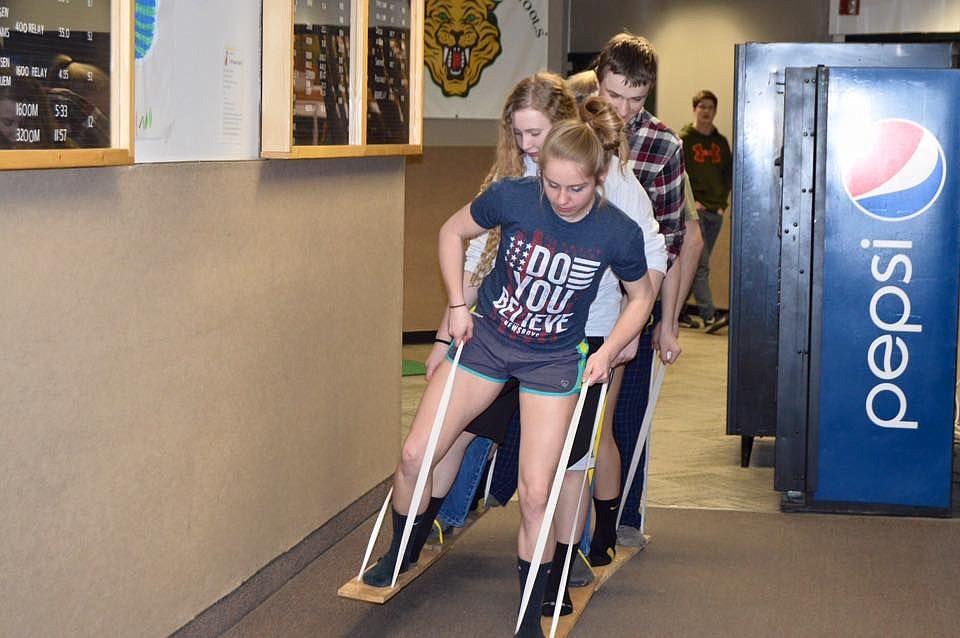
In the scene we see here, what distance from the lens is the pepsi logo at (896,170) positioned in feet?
15.8

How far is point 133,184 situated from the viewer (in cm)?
307

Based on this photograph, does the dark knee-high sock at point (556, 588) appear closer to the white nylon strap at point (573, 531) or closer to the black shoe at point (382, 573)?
the white nylon strap at point (573, 531)

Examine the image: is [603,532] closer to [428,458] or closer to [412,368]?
[428,458]

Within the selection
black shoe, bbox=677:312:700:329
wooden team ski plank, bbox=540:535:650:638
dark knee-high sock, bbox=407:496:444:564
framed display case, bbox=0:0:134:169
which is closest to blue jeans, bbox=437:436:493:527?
dark knee-high sock, bbox=407:496:444:564

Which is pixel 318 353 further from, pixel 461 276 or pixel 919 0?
pixel 919 0

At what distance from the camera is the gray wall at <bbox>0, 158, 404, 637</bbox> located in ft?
8.96

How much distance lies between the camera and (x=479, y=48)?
26.4 feet

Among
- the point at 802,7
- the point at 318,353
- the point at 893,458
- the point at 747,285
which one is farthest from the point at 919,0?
the point at 318,353

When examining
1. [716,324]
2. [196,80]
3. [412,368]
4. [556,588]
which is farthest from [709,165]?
[196,80]

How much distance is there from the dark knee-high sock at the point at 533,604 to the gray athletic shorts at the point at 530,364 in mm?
444

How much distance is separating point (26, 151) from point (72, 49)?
265 mm

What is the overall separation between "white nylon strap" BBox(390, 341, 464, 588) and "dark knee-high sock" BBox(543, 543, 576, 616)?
1.33ft

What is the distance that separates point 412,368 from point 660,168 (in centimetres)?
429

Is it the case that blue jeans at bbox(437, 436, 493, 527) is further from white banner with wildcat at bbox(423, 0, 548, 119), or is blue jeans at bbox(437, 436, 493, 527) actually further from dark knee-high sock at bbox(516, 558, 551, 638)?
white banner with wildcat at bbox(423, 0, 548, 119)
